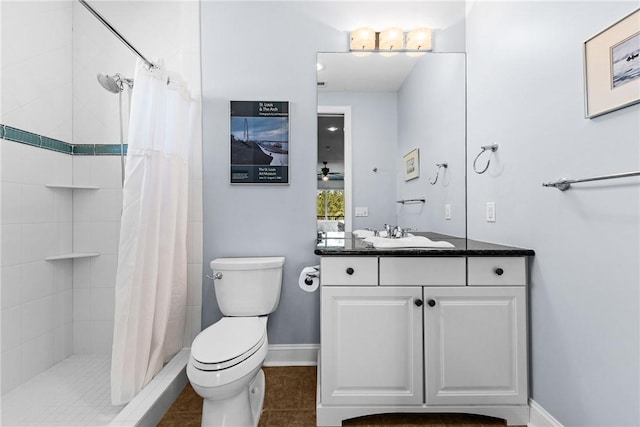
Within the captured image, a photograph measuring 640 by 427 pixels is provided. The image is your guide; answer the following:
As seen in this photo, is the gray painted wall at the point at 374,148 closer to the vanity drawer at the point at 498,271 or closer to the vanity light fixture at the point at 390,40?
the vanity light fixture at the point at 390,40

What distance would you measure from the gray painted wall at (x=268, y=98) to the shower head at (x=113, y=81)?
0.45 m

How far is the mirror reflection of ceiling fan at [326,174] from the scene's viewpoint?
2027 mm

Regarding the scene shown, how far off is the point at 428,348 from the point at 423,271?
365 millimetres

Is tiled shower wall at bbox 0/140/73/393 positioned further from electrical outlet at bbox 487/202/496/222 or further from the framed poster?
electrical outlet at bbox 487/202/496/222

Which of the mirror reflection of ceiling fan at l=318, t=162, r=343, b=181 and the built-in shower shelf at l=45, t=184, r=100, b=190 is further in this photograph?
the mirror reflection of ceiling fan at l=318, t=162, r=343, b=181

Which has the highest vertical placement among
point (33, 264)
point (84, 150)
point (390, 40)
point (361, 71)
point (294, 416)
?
point (390, 40)

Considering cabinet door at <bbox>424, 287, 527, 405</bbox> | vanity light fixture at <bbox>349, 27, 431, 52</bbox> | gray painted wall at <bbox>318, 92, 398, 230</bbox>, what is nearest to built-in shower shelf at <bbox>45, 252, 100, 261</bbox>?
gray painted wall at <bbox>318, 92, 398, 230</bbox>

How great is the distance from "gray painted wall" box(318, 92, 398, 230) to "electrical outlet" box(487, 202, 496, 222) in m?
0.55

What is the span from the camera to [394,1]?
206 cm

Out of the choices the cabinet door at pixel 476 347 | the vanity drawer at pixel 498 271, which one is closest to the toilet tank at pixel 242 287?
the cabinet door at pixel 476 347

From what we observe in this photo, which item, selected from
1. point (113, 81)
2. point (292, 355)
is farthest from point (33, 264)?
point (292, 355)

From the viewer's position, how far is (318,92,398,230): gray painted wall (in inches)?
78.7

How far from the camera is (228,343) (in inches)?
53.9

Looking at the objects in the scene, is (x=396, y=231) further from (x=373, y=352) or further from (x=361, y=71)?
(x=361, y=71)
